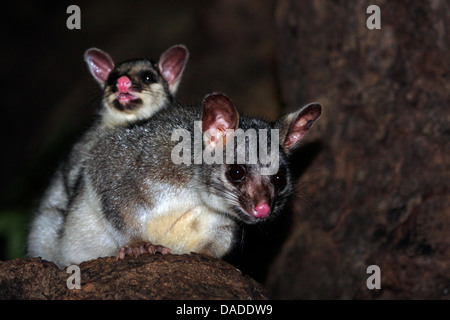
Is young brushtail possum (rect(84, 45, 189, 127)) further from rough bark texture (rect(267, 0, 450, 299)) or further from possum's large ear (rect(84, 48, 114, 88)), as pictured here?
rough bark texture (rect(267, 0, 450, 299))

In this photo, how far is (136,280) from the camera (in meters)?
3.38

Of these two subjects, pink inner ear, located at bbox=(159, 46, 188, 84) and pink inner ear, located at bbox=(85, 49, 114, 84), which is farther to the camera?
pink inner ear, located at bbox=(159, 46, 188, 84)

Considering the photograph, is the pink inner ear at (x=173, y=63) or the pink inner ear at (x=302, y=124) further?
the pink inner ear at (x=173, y=63)

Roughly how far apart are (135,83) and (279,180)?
1811 millimetres

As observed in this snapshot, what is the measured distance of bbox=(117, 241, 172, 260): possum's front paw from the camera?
3813 millimetres

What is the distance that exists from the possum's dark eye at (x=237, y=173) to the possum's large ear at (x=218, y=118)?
0.80 ft

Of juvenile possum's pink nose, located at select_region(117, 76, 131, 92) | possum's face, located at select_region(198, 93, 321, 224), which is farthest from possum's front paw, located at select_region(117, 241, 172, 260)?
juvenile possum's pink nose, located at select_region(117, 76, 131, 92)

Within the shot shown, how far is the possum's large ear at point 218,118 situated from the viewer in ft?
12.6

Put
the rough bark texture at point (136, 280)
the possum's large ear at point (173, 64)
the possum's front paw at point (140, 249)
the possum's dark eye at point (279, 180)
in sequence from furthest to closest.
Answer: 1. the possum's large ear at point (173, 64)
2. the possum's dark eye at point (279, 180)
3. the possum's front paw at point (140, 249)
4. the rough bark texture at point (136, 280)

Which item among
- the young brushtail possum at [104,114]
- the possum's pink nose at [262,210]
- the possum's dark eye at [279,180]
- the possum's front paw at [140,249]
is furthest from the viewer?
the young brushtail possum at [104,114]

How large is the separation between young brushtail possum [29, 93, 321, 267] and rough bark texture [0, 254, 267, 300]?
0.30 meters

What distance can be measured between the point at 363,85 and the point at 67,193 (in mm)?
3022
